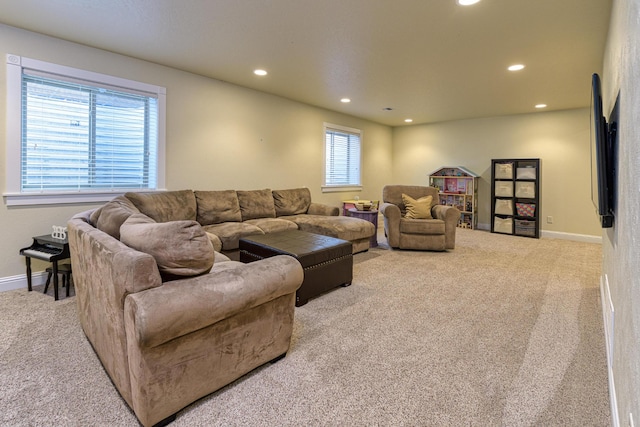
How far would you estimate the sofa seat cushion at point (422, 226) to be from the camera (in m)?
4.70

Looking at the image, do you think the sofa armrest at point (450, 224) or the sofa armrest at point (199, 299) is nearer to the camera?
the sofa armrest at point (199, 299)

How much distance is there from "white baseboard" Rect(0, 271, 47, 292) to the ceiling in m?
2.25

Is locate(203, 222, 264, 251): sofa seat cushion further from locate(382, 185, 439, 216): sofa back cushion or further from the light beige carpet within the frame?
locate(382, 185, 439, 216): sofa back cushion

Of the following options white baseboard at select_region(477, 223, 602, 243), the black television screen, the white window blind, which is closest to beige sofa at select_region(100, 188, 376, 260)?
the white window blind

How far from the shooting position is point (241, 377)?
1.79 m

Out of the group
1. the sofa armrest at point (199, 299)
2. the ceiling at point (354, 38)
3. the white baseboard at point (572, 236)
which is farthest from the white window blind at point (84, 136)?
the white baseboard at point (572, 236)

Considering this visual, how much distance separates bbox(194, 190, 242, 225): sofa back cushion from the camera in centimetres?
401

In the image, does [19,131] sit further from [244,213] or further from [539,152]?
[539,152]

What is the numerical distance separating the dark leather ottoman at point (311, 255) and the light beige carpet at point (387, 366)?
12 cm

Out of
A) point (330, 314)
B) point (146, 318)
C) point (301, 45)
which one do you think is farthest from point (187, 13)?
point (330, 314)

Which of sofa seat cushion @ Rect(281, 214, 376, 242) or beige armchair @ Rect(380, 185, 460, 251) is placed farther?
beige armchair @ Rect(380, 185, 460, 251)

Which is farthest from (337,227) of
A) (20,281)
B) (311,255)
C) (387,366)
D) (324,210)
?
(20,281)

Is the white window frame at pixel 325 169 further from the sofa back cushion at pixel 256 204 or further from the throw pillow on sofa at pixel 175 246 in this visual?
the throw pillow on sofa at pixel 175 246

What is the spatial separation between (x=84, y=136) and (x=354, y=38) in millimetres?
2864
